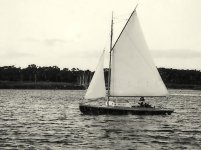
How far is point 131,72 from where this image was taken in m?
65.6

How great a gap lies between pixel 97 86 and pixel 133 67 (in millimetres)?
5788

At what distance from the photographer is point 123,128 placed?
5247 cm

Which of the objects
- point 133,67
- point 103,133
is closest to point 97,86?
point 133,67

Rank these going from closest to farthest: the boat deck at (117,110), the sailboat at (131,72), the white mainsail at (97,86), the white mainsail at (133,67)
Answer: the white mainsail at (97,86) → the boat deck at (117,110) → the sailboat at (131,72) → the white mainsail at (133,67)

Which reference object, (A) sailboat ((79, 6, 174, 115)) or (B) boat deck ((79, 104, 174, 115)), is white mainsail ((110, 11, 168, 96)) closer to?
(A) sailboat ((79, 6, 174, 115))

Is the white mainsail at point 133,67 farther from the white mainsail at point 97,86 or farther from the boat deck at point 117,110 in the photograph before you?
the boat deck at point 117,110

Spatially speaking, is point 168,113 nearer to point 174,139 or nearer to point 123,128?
point 123,128

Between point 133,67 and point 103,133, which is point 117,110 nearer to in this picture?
point 133,67

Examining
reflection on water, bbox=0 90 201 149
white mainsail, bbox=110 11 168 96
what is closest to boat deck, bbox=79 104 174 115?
reflection on water, bbox=0 90 201 149

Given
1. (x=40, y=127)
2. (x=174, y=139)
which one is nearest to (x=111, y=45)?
(x=40, y=127)

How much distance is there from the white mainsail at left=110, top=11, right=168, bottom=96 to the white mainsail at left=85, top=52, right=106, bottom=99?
1912mm

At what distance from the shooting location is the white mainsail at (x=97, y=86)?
62.6m

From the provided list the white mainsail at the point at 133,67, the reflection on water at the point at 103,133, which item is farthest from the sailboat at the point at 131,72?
the reflection on water at the point at 103,133

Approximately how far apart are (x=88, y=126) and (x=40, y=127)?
523cm
